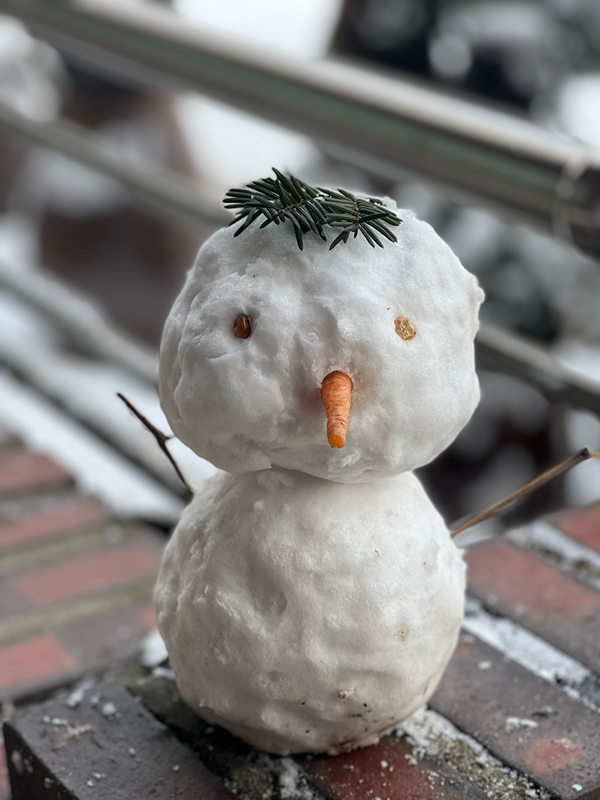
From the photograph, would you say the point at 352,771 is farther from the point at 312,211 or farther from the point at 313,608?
the point at 312,211

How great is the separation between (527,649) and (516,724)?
7.2 inches

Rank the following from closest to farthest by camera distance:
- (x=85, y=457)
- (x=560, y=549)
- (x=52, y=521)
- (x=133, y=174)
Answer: (x=560, y=549)
(x=52, y=521)
(x=85, y=457)
(x=133, y=174)

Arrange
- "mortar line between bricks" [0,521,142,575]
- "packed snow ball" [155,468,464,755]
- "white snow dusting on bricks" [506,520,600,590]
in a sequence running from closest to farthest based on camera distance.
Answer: "packed snow ball" [155,468,464,755] → "white snow dusting on bricks" [506,520,600,590] → "mortar line between bricks" [0,521,142,575]

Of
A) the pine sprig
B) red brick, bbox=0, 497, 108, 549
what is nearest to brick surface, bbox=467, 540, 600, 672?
the pine sprig

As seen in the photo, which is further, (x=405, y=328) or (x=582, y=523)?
(x=582, y=523)

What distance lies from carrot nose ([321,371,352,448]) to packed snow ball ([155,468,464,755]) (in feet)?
0.44

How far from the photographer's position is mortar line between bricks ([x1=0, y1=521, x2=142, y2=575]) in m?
1.77

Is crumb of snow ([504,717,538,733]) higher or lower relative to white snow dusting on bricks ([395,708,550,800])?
higher

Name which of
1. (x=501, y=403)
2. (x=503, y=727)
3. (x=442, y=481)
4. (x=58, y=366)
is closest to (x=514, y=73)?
(x=501, y=403)

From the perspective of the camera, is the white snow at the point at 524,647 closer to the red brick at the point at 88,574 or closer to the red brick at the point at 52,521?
the red brick at the point at 88,574

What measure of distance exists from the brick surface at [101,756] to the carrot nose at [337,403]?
1.32 ft

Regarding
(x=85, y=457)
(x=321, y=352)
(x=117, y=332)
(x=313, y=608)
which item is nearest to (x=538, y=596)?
(x=313, y=608)

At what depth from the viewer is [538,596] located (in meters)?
1.39

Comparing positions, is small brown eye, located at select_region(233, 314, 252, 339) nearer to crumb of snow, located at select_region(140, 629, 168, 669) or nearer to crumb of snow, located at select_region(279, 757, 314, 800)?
crumb of snow, located at select_region(279, 757, 314, 800)
